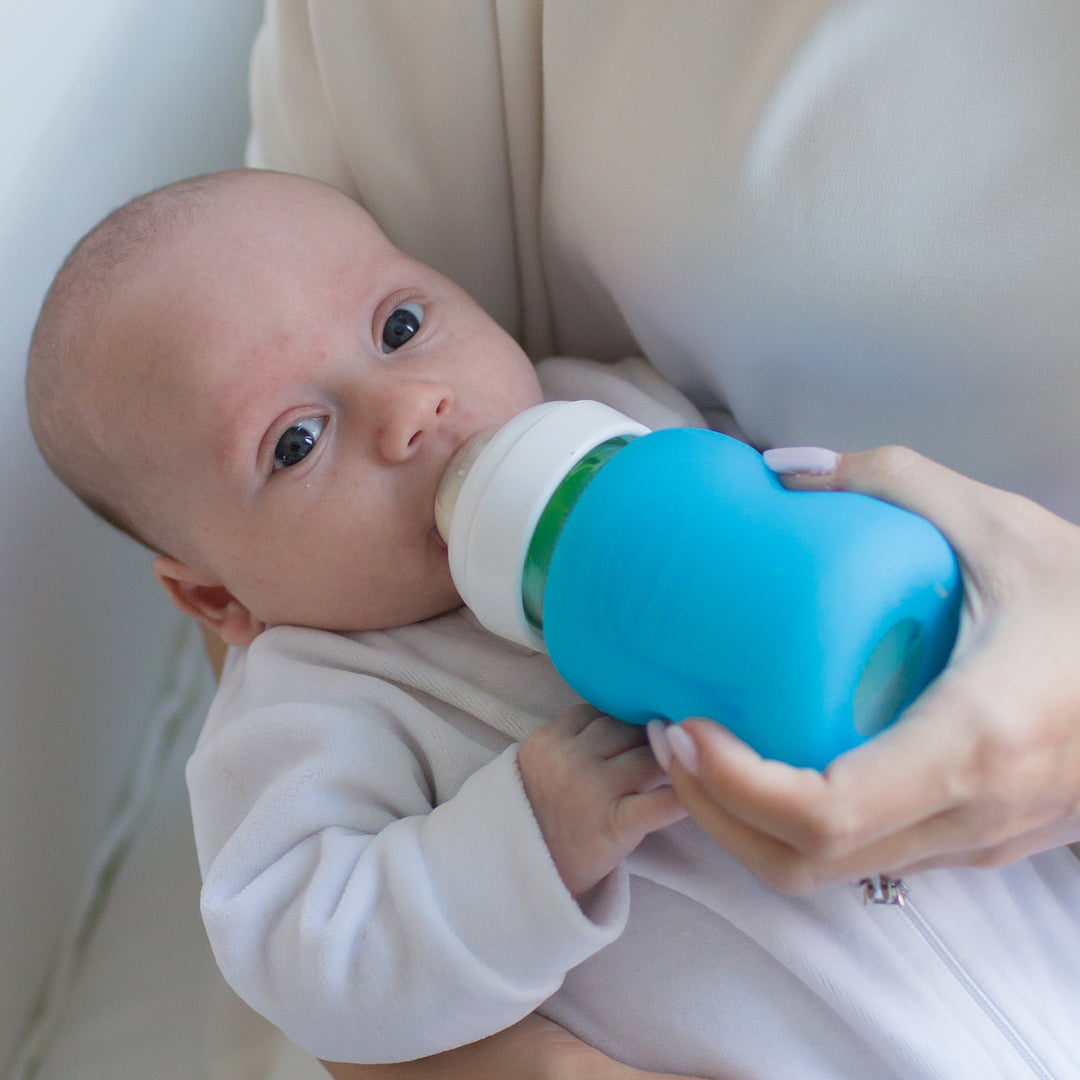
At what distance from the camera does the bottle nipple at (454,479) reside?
0.82m

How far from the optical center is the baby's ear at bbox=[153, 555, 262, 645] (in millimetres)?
1058

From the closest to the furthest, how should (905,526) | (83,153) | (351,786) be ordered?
(905,526)
(351,786)
(83,153)

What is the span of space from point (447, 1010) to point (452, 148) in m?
0.74

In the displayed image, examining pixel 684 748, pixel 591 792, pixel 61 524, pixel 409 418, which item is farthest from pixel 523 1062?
pixel 61 524

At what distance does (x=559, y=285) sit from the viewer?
1.10 m

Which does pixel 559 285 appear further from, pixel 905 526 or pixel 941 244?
pixel 905 526

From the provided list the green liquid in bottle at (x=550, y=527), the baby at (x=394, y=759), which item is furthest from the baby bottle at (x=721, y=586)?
the baby at (x=394, y=759)

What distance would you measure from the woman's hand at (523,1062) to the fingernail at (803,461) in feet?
1.45

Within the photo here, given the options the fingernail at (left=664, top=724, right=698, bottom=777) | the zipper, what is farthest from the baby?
the fingernail at (left=664, top=724, right=698, bottom=777)

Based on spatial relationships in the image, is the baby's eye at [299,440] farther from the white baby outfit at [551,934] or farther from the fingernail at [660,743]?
the fingernail at [660,743]

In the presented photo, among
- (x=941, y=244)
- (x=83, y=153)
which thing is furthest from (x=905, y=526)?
(x=83, y=153)

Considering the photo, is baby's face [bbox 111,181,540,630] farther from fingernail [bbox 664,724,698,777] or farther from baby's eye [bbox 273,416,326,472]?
fingernail [bbox 664,724,698,777]

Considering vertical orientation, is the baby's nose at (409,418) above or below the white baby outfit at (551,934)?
above

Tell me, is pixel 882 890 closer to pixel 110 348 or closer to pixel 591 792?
pixel 591 792
